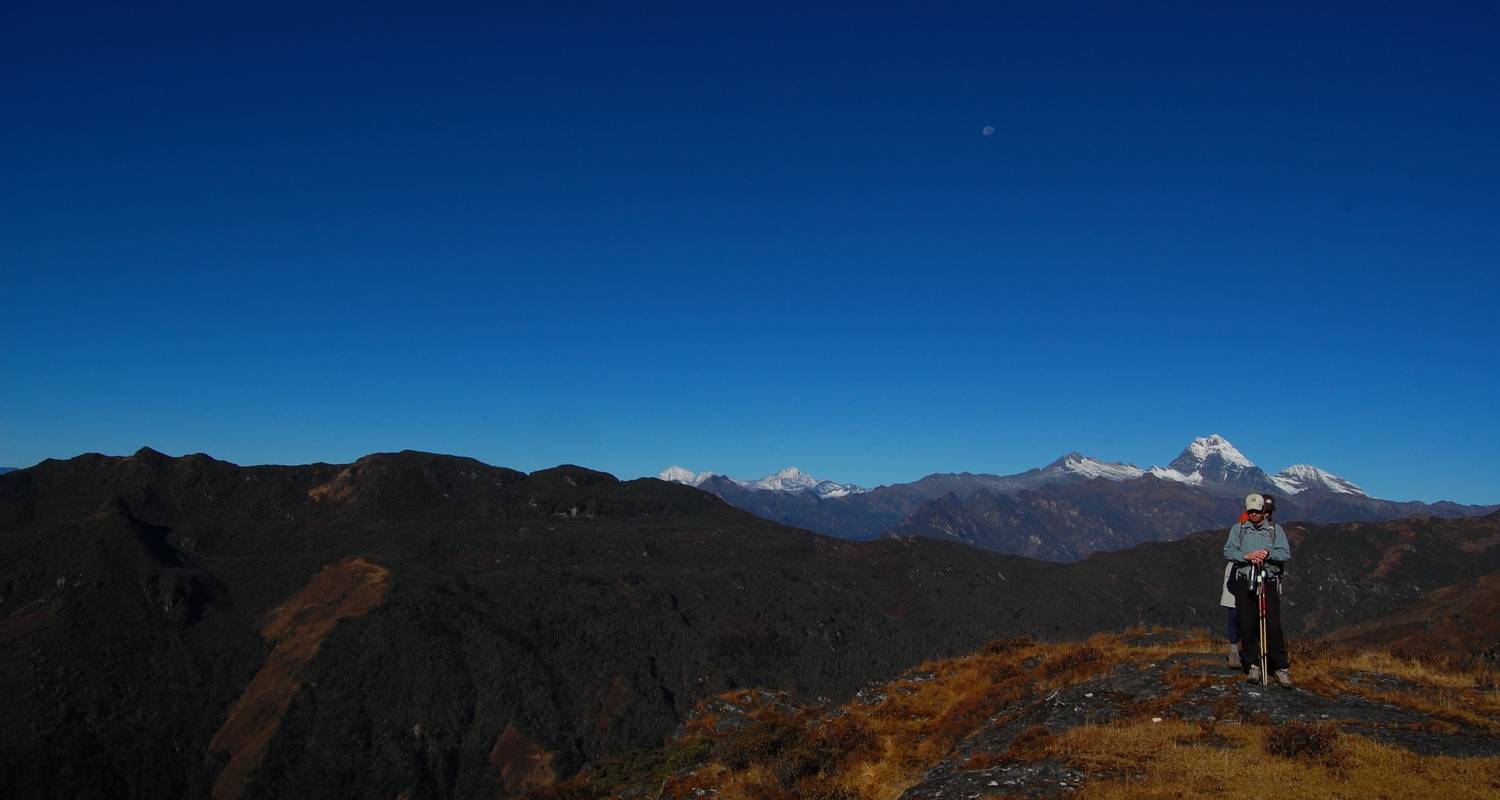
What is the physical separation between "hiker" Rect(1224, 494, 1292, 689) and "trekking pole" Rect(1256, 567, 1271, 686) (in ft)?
0.21

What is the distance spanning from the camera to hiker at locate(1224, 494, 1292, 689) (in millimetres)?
20703

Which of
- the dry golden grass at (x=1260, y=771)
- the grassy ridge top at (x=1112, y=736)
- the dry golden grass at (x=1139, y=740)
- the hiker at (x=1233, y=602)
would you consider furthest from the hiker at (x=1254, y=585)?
the dry golden grass at (x=1260, y=771)

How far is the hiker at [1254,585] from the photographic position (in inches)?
815

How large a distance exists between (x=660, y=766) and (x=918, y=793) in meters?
14.2

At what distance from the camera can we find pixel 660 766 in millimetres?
28906

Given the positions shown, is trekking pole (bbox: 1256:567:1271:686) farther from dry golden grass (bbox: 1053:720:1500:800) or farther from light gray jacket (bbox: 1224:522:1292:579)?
dry golden grass (bbox: 1053:720:1500:800)

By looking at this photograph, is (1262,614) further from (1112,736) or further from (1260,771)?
(1260,771)

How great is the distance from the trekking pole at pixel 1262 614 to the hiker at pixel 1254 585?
0.21ft

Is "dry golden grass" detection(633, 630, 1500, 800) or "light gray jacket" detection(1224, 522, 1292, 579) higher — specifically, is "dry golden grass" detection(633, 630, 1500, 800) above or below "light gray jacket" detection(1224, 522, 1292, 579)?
below

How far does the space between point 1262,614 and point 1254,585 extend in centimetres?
84

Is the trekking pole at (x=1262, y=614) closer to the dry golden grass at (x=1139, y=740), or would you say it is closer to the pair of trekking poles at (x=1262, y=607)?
Result: the pair of trekking poles at (x=1262, y=607)

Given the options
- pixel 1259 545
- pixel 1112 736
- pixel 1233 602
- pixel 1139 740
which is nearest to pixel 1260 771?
pixel 1139 740

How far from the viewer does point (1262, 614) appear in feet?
68.8

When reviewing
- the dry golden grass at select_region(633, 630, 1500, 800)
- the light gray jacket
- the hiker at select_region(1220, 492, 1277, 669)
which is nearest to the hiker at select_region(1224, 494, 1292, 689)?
the light gray jacket
